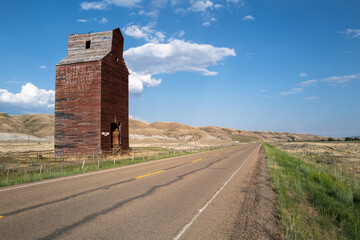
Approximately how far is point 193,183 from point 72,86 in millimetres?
23013

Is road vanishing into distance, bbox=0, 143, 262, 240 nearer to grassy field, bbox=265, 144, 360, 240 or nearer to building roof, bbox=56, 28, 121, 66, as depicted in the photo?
grassy field, bbox=265, 144, 360, 240

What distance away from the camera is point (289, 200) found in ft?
24.7

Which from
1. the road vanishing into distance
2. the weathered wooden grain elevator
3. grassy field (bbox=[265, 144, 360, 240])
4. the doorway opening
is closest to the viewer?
the road vanishing into distance

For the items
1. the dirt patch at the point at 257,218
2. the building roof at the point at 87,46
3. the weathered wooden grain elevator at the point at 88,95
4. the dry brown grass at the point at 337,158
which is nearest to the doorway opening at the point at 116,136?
the weathered wooden grain elevator at the point at 88,95

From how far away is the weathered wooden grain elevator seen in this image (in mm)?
25688

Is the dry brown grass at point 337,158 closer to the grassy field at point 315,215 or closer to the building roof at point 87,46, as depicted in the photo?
the grassy field at point 315,215

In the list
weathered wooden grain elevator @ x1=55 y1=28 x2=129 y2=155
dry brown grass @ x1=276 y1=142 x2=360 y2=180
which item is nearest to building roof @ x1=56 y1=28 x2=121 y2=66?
weathered wooden grain elevator @ x1=55 y1=28 x2=129 y2=155

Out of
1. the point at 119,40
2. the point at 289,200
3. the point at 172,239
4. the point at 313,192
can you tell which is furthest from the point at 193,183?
the point at 119,40

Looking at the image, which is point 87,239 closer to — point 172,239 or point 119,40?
point 172,239

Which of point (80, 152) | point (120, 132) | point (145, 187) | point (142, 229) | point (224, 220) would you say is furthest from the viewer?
point (120, 132)

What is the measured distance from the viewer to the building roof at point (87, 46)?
90.1 feet

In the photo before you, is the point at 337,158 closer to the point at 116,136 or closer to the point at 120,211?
the point at 116,136

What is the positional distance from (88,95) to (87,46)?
7.39 meters

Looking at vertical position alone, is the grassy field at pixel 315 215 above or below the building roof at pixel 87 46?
below
